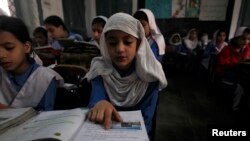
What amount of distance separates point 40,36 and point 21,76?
1757mm

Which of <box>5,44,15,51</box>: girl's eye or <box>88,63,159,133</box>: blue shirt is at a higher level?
<box>5,44,15,51</box>: girl's eye

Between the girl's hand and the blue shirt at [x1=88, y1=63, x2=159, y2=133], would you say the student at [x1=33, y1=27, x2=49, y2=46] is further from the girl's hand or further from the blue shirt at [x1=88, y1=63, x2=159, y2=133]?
the girl's hand

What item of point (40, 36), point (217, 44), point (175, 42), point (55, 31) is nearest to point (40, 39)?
point (40, 36)

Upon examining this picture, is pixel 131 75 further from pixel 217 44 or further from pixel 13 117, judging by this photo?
pixel 217 44

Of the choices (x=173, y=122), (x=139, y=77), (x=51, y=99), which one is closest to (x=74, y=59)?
(x=51, y=99)

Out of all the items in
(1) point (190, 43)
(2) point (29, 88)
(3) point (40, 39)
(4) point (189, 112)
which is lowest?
(4) point (189, 112)

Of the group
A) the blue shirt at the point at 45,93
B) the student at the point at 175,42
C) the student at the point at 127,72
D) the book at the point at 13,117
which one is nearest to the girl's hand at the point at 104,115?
the book at the point at 13,117

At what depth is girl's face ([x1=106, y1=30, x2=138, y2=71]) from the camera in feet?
3.21

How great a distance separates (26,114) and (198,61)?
414 cm

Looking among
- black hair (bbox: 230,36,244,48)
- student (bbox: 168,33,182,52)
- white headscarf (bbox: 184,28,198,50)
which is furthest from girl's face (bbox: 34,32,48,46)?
white headscarf (bbox: 184,28,198,50)

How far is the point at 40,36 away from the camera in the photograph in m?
2.59

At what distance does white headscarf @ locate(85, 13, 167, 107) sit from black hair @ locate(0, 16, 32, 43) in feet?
1.24

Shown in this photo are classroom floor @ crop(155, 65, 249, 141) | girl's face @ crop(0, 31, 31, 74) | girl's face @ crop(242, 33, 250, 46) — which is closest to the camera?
girl's face @ crop(0, 31, 31, 74)

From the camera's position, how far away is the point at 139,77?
1023 mm
